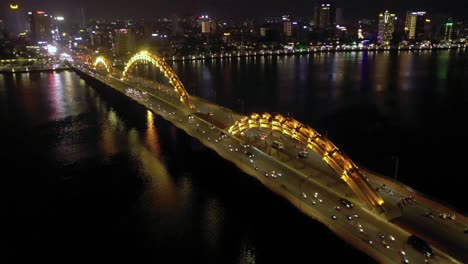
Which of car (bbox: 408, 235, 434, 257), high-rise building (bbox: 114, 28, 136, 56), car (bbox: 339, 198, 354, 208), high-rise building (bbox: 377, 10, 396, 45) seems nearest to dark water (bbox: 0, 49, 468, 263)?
car (bbox: 339, 198, 354, 208)

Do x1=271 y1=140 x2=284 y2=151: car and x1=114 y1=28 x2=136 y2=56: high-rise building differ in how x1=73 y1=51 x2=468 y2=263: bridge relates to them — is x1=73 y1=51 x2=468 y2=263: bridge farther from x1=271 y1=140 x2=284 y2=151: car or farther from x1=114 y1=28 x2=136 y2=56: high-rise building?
x1=114 y1=28 x2=136 y2=56: high-rise building

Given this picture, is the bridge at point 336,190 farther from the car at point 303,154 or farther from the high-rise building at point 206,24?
the high-rise building at point 206,24

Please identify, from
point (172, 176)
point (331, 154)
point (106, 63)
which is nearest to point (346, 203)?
point (331, 154)

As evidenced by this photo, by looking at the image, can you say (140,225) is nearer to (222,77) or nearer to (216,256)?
(216,256)

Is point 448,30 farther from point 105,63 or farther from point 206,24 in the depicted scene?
point 105,63

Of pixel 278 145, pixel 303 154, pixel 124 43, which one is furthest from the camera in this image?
pixel 124 43
